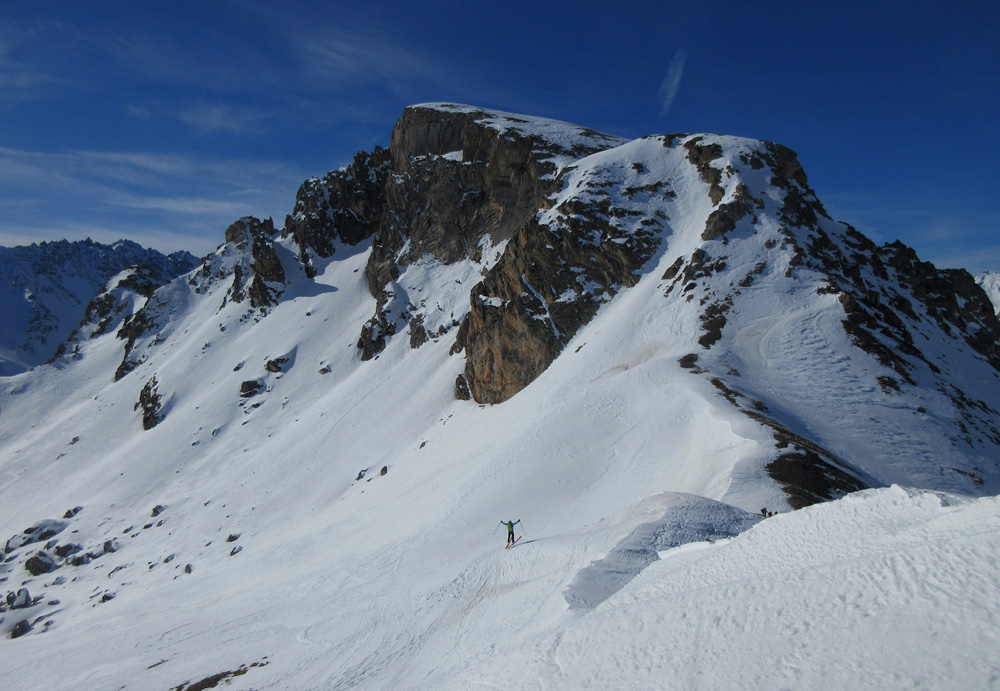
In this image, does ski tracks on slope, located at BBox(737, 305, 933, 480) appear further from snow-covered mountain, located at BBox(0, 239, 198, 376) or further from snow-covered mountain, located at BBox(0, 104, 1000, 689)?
snow-covered mountain, located at BBox(0, 239, 198, 376)

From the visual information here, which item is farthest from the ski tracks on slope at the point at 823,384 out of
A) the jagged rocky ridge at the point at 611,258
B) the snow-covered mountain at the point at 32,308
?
the snow-covered mountain at the point at 32,308

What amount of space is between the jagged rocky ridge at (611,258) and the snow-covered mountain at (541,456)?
34 centimetres

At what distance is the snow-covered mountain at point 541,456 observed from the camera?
24.8ft

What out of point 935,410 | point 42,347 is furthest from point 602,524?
point 42,347

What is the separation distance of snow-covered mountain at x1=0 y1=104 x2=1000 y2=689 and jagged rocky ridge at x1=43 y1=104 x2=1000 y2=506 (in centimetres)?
34

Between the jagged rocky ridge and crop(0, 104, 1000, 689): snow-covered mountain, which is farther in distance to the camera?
the jagged rocky ridge

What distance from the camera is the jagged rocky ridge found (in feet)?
108

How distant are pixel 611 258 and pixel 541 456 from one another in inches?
1093

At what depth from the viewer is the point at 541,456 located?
29.1 m

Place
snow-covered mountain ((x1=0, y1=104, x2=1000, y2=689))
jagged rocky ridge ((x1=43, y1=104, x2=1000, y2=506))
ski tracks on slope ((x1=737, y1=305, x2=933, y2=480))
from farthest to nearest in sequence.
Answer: jagged rocky ridge ((x1=43, y1=104, x2=1000, y2=506))
ski tracks on slope ((x1=737, y1=305, x2=933, y2=480))
snow-covered mountain ((x1=0, y1=104, x2=1000, y2=689))

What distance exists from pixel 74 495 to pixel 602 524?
7849cm

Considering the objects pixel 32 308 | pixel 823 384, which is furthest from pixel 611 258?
pixel 32 308

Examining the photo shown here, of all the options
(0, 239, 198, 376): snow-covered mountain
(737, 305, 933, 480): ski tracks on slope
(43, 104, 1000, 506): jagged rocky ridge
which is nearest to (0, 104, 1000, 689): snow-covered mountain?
(737, 305, 933, 480): ski tracks on slope

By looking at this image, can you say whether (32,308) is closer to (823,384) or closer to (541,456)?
(541,456)
